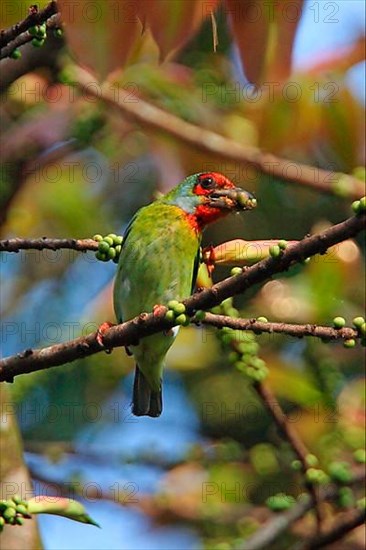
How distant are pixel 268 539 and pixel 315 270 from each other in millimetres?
834

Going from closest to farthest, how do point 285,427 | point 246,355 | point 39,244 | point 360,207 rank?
point 360,207 < point 39,244 < point 246,355 < point 285,427

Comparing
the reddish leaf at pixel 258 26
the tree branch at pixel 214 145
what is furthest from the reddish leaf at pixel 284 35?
the tree branch at pixel 214 145

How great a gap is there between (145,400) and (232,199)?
793 millimetres

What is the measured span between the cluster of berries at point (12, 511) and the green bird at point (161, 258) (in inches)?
44.2

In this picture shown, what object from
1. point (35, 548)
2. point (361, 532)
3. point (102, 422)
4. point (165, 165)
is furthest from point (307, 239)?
point (102, 422)

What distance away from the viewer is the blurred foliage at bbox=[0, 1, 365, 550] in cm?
364

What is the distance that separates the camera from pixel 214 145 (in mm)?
3648

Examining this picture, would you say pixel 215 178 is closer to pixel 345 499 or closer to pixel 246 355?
pixel 246 355

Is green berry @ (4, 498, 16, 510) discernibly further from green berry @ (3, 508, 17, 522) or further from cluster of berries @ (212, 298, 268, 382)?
cluster of berries @ (212, 298, 268, 382)

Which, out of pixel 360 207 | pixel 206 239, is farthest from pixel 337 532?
pixel 206 239

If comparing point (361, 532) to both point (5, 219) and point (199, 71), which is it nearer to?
point (5, 219)

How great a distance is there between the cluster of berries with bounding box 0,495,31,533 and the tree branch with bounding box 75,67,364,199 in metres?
1.57

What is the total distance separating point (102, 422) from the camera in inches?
217

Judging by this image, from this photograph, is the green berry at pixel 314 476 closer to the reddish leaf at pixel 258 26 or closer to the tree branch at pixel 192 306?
the tree branch at pixel 192 306
